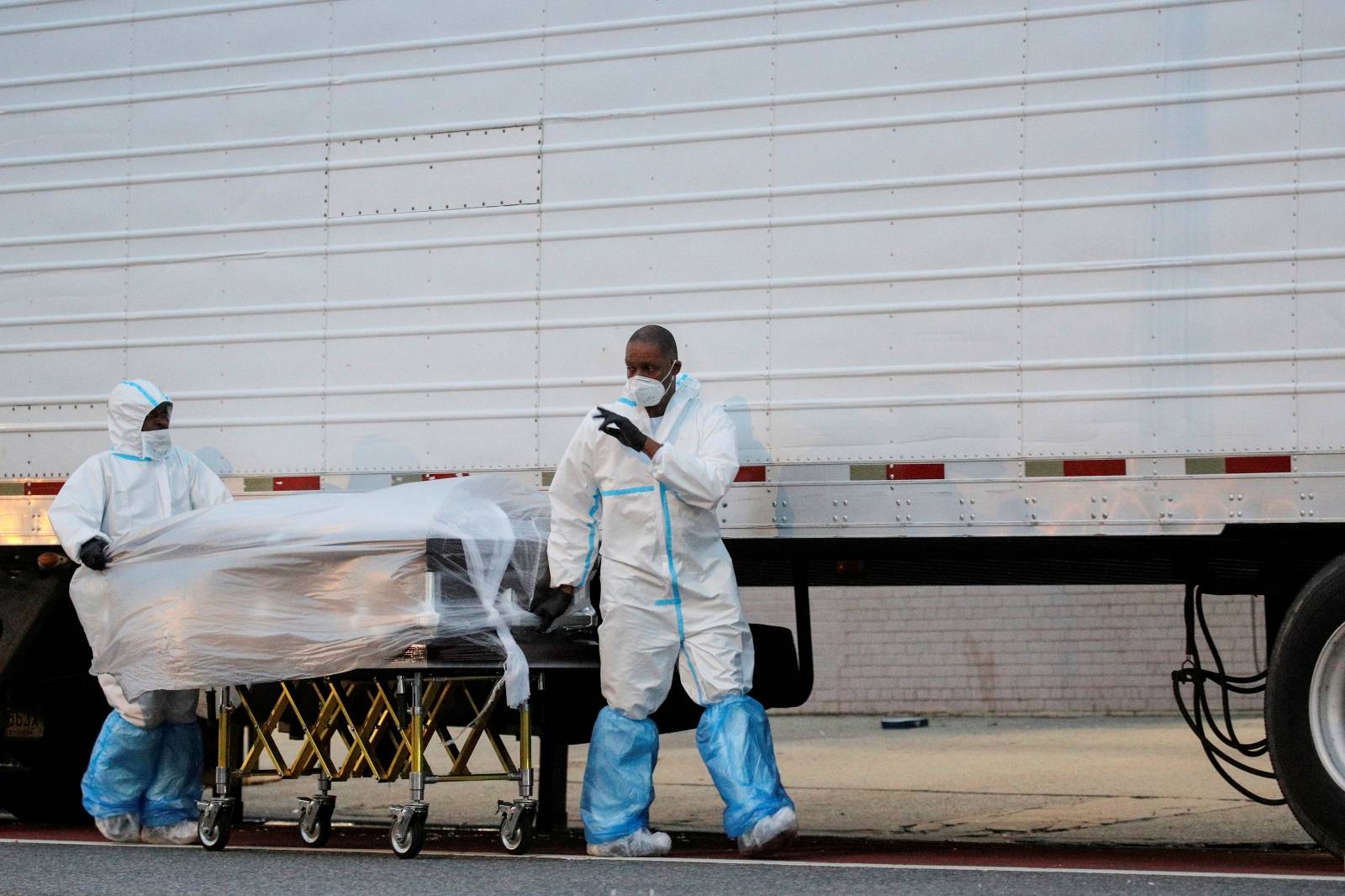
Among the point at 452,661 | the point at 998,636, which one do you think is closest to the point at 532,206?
the point at 452,661

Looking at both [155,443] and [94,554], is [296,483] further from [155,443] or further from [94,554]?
[94,554]

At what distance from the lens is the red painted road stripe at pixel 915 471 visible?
5883 millimetres

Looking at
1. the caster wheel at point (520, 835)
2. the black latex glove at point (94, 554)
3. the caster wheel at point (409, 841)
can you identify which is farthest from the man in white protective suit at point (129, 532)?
the caster wheel at point (520, 835)

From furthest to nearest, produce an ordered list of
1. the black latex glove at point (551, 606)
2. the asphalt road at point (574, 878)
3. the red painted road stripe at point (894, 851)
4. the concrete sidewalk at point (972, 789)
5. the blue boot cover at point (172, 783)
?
the concrete sidewalk at point (972, 789), the blue boot cover at point (172, 783), the black latex glove at point (551, 606), the red painted road stripe at point (894, 851), the asphalt road at point (574, 878)

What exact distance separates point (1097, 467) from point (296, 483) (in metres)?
3.02

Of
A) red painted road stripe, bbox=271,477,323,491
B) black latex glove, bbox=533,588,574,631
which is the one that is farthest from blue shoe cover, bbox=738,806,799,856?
red painted road stripe, bbox=271,477,323,491

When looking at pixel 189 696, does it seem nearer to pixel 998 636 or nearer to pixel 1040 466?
pixel 1040 466

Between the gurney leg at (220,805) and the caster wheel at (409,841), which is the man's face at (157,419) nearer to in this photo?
the gurney leg at (220,805)

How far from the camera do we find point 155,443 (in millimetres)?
6582

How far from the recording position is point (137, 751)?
254 inches

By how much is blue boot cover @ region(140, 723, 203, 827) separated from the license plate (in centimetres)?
120

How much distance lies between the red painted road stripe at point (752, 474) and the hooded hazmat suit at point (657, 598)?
234 millimetres

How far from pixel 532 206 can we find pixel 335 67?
1040mm

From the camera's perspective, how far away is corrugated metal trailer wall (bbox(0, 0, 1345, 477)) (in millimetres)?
5641
